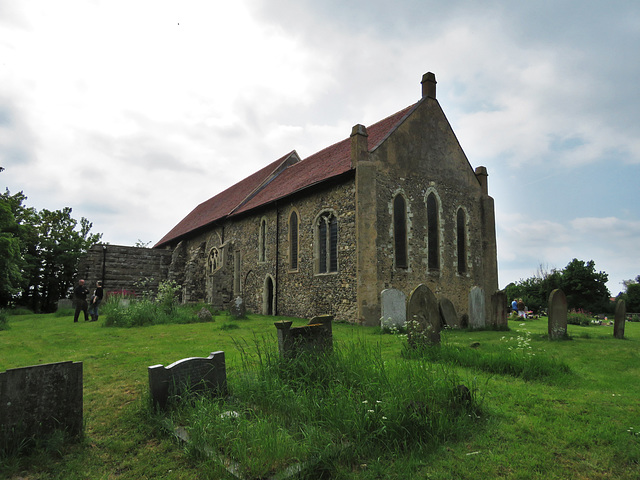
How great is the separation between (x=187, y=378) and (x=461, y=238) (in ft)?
50.9

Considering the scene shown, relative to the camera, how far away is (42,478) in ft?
11.6

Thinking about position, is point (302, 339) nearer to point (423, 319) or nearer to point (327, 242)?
point (423, 319)

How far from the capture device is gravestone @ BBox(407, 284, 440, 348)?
778 cm

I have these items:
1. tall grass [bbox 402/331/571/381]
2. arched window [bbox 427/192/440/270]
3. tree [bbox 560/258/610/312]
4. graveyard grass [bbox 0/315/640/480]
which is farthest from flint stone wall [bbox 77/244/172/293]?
tree [bbox 560/258/610/312]

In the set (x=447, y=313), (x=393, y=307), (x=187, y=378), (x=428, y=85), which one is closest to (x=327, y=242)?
(x=393, y=307)

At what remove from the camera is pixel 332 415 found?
4.15 metres

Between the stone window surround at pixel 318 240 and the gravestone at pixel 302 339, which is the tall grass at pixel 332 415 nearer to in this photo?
the gravestone at pixel 302 339

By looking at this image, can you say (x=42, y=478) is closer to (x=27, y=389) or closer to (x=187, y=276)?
(x=27, y=389)

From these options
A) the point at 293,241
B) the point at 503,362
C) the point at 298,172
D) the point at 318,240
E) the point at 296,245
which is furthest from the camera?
the point at 298,172

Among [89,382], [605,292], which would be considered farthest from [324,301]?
[605,292]

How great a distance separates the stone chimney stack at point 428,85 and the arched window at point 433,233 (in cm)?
448

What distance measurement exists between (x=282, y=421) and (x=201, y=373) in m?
1.43

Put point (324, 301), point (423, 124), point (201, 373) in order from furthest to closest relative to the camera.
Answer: point (423, 124) → point (324, 301) → point (201, 373)

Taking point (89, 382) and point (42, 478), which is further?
point (89, 382)
